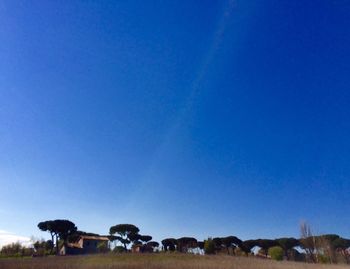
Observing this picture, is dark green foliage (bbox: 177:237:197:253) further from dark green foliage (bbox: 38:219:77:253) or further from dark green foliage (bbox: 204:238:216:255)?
dark green foliage (bbox: 38:219:77:253)

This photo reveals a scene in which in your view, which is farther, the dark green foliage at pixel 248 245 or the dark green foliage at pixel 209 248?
the dark green foliage at pixel 248 245

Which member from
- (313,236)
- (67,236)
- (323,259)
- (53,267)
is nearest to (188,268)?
(53,267)

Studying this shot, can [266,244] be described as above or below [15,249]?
above

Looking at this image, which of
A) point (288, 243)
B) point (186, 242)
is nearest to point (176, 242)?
point (186, 242)

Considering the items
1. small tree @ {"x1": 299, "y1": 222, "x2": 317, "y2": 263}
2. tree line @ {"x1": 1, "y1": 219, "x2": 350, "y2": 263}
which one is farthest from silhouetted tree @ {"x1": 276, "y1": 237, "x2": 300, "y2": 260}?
small tree @ {"x1": 299, "y1": 222, "x2": 317, "y2": 263}

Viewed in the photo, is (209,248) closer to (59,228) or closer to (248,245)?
(248,245)

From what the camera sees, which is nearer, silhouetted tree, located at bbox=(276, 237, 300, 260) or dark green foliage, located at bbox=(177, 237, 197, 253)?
silhouetted tree, located at bbox=(276, 237, 300, 260)

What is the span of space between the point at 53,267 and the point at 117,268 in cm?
355

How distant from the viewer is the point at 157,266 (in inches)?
759

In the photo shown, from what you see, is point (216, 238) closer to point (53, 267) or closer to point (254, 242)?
point (254, 242)

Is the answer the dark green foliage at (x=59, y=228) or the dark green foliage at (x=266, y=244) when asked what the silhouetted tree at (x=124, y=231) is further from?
the dark green foliage at (x=266, y=244)

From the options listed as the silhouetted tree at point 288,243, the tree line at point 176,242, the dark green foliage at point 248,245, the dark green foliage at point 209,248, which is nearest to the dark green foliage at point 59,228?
the tree line at point 176,242

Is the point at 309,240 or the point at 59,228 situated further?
the point at 59,228

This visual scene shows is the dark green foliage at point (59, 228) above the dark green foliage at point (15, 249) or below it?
above
